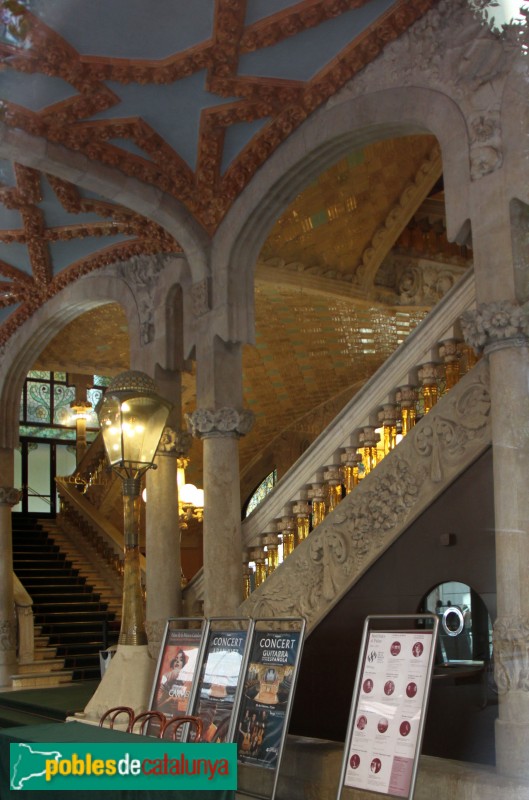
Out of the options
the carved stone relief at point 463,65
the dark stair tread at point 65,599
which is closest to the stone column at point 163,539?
the carved stone relief at point 463,65

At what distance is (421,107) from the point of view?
7.04 metres

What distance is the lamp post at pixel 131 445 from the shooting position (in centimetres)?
759

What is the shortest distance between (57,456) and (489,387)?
16.4 metres

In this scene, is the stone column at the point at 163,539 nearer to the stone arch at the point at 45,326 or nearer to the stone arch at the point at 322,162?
the stone arch at the point at 45,326

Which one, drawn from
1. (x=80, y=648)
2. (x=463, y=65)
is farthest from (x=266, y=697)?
(x=80, y=648)

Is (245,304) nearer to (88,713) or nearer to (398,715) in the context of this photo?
(88,713)

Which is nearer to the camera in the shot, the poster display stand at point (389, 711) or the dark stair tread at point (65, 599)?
the poster display stand at point (389, 711)

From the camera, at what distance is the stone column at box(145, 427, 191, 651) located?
9703 mm

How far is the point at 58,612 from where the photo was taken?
15711mm

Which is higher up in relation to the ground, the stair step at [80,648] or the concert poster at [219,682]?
the concert poster at [219,682]

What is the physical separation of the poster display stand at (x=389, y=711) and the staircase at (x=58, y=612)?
8.03m

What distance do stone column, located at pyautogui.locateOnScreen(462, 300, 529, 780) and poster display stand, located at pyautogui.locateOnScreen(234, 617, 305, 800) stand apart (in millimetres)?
1230

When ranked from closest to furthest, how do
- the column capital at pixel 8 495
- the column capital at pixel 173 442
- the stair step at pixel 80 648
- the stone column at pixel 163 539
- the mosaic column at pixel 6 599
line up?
1. the stone column at pixel 163 539
2. the column capital at pixel 173 442
3. the mosaic column at pixel 6 599
4. the column capital at pixel 8 495
5. the stair step at pixel 80 648

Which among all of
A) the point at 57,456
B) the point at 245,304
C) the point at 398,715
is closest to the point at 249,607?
the point at 245,304
